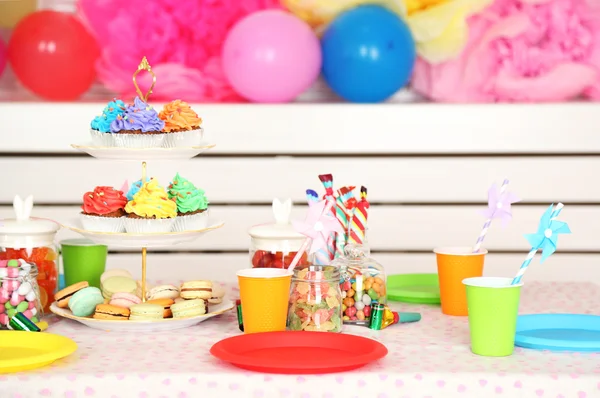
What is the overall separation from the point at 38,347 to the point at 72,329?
0.15 m

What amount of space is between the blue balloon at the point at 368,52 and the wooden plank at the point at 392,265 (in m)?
0.62

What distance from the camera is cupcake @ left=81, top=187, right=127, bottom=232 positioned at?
58.1 inches

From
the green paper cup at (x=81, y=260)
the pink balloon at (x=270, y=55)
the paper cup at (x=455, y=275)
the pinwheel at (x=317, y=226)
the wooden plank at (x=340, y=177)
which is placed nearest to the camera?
the pinwheel at (x=317, y=226)

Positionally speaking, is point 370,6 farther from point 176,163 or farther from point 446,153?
point 176,163

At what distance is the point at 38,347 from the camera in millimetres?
1305

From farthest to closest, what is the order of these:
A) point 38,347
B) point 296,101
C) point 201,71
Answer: point 296,101 → point 201,71 → point 38,347

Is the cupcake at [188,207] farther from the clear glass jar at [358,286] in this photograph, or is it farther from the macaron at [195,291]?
the clear glass jar at [358,286]

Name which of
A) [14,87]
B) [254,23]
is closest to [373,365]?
[254,23]

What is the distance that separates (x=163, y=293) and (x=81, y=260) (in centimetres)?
25

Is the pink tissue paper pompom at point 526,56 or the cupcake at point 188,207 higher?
the pink tissue paper pompom at point 526,56

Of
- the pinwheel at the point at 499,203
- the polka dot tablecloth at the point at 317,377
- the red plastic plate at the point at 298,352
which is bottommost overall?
the polka dot tablecloth at the point at 317,377

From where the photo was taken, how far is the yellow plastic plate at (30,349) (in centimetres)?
117

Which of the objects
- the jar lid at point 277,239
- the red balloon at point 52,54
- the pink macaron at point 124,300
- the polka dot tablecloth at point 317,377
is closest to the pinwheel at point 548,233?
the polka dot tablecloth at point 317,377

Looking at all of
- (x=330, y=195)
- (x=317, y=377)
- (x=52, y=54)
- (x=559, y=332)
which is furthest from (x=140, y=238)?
(x=52, y=54)
